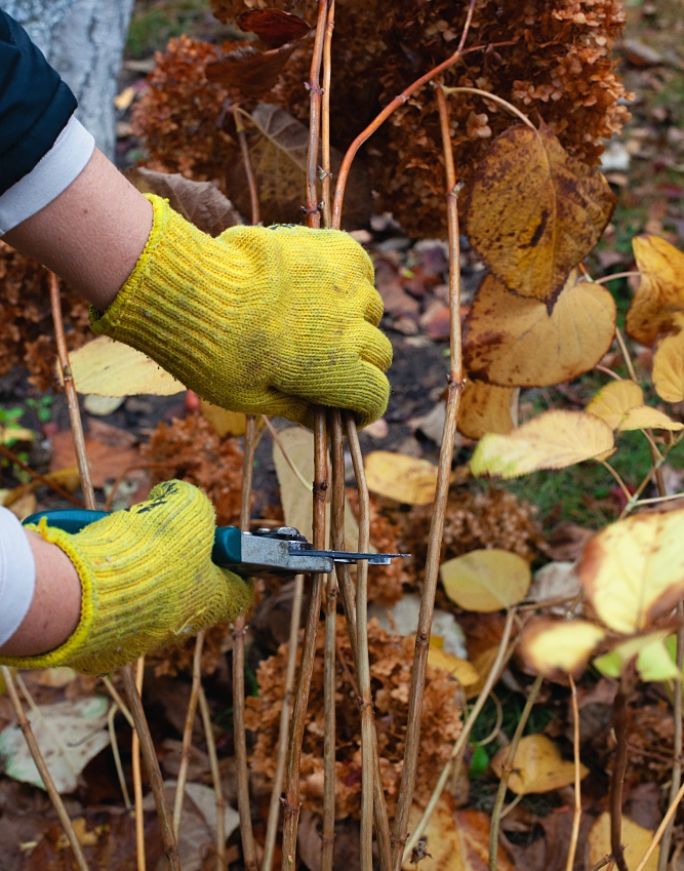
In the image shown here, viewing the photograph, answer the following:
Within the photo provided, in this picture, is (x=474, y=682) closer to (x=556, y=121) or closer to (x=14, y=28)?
(x=556, y=121)

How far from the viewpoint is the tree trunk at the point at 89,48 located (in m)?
1.86

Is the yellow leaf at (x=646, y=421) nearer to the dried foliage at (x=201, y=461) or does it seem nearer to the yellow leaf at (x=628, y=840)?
the yellow leaf at (x=628, y=840)

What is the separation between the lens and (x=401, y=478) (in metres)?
1.64

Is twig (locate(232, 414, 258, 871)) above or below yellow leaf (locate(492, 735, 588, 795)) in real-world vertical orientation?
above

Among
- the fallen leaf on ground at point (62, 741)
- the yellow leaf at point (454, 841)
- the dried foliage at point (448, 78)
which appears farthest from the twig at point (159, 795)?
the dried foliage at point (448, 78)

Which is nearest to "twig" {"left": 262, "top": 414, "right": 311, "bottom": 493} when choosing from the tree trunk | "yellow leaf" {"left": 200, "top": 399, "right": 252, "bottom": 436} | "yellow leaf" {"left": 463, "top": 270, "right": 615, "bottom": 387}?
"yellow leaf" {"left": 200, "top": 399, "right": 252, "bottom": 436}

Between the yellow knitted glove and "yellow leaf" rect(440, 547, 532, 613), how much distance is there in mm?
580

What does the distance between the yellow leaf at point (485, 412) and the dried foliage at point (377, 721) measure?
37 cm

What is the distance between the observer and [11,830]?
4.79 ft

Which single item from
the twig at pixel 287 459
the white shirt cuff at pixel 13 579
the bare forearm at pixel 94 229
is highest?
the bare forearm at pixel 94 229

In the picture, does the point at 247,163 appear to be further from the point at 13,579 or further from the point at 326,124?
the point at 13,579

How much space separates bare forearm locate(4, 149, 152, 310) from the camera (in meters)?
0.98

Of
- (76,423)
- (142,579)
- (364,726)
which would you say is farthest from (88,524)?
(364,726)

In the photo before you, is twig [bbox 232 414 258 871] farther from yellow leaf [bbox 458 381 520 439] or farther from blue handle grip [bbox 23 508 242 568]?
yellow leaf [bbox 458 381 520 439]
